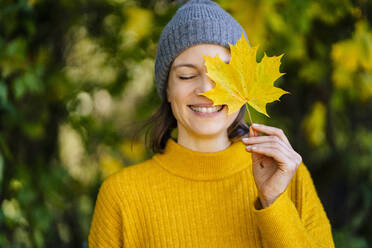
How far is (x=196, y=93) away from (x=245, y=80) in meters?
0.27

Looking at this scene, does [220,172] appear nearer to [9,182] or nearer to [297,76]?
[9,182]

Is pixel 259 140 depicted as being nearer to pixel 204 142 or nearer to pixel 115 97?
pixel 204 142

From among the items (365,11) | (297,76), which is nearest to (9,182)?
(297,76)

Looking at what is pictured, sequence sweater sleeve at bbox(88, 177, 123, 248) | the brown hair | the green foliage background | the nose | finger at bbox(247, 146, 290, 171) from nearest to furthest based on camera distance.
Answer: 1. finger at bbox(247, 146, 290, 171)
2. the nose
3. sweater sleeve at bbox(88, 177, 123, 248)
4. the brown hair
5. the green foliage background

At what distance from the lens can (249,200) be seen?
4.96 feet

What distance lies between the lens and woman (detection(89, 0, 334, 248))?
1.42 m

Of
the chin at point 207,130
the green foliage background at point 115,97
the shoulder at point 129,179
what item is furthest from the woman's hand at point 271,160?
the green foliage background at point 115,97

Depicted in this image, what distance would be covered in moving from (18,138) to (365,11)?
99.4 inches

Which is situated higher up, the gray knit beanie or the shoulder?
the gray knit beanie

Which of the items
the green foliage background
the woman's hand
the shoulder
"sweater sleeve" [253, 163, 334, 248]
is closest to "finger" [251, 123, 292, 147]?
the woman's hand

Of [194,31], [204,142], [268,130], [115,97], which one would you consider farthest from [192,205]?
[115,97]

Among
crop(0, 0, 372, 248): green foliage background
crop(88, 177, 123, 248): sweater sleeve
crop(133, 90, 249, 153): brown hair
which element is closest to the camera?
crop(88, 177, 123, 248): sweater sleeve

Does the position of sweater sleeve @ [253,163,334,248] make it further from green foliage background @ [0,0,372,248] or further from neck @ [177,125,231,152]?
green foliage background @ [0,0,372,248]

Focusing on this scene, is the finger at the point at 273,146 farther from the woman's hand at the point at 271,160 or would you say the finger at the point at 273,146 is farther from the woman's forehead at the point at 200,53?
the woman's forehead at the point at 200,53
